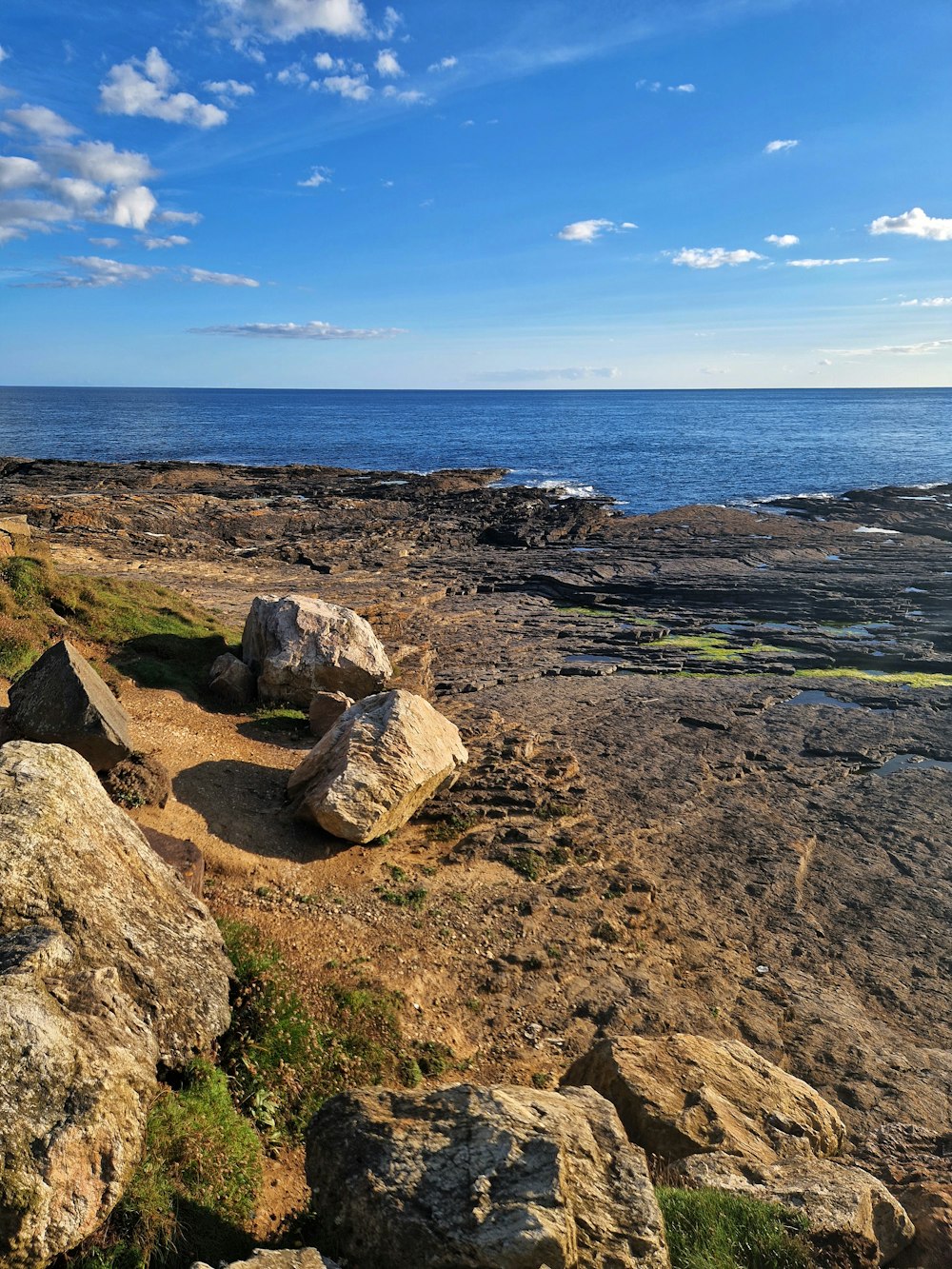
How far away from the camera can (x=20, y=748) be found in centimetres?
834

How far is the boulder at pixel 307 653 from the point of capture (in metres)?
19.3

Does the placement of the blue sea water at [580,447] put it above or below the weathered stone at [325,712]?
above

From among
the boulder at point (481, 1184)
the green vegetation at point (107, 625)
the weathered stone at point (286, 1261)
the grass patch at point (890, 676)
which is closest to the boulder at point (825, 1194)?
the boulder at point (481, 1184)

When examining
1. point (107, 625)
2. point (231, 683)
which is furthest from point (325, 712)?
point (107, 625)

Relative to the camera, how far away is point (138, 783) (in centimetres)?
1314

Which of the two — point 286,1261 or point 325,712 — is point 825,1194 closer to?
point 286,1261

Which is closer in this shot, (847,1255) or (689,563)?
(847,1255)

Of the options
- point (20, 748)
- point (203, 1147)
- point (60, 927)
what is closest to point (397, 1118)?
point (203, 1147)

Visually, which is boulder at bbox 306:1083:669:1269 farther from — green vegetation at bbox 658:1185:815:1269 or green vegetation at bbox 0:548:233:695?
green vegetation at bbox 0:548:233:695

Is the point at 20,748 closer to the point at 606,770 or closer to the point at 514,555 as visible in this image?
the point at 606,770

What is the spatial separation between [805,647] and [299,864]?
21.8 meters

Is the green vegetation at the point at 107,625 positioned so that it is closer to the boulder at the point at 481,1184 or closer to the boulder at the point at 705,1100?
the boulder at the point at 481,1184

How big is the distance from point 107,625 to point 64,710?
8.38 metres

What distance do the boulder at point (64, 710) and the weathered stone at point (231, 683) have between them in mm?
6512
